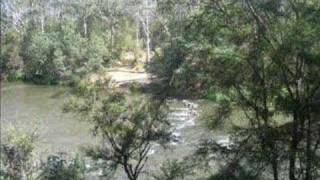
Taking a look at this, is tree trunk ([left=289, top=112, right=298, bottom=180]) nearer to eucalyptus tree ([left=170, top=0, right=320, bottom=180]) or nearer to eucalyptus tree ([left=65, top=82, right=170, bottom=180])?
eucalyptus tree ([left=170, top=0, right=320, bottom=180])

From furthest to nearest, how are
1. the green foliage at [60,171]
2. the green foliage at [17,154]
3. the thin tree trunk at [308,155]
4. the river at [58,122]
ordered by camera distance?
the river at [58,122]
the green foliage at [17,154]
the green foliage at [60,171]
the thin tree trunk at [308,155]

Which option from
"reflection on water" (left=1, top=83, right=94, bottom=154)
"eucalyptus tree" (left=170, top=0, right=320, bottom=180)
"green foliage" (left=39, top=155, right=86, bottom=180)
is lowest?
"reflection on water" (left=1, top=83, right=94, bottom=154)

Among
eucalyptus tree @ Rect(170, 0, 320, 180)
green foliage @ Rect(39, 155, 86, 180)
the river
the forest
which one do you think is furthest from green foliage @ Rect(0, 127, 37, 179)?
eucalyptus tree @ Rect(170, 0, 320, 180)

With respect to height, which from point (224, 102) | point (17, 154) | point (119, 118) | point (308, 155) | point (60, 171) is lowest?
point (60, 171)

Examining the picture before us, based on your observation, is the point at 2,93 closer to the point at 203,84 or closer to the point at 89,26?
the point at 89,26

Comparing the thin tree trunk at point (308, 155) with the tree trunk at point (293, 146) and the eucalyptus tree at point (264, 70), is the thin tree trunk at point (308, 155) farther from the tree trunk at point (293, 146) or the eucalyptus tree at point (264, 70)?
the tree trunk at point (293, 146)

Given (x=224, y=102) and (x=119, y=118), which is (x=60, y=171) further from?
(x=224, y=102)

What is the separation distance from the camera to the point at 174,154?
86.9 feet

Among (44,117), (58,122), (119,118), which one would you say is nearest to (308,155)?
(119,118)

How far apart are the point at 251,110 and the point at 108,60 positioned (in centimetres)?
2732

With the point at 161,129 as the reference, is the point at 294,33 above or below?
above

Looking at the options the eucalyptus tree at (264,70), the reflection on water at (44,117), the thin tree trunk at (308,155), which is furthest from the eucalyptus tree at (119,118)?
the reflection on water at (44,117)

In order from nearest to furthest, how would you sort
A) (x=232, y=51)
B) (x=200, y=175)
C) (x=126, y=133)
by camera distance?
1. (x=232, y=51)
2. (x=126, y=133)
3. (x=200, y=175)

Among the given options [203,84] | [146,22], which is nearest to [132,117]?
[203,84]
